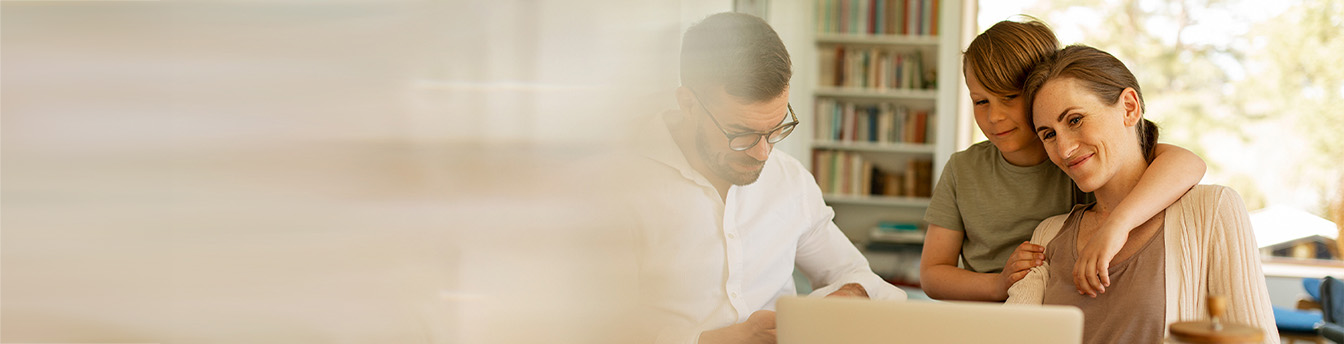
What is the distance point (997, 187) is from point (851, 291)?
38 centimetres

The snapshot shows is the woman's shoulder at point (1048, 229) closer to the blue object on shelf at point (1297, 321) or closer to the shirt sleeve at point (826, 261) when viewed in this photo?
the shirt sleeve at point (826, 261)

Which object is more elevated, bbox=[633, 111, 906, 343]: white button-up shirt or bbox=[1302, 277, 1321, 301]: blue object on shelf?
bbox=[633, 111, 906, 343]: white button-up shirt

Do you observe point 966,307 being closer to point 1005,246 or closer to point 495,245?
point 495,245

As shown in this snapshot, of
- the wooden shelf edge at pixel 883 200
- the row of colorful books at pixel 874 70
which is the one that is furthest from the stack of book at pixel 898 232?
the row of colorful books at pixel 874 70

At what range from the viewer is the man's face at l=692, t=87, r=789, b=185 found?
159 cm

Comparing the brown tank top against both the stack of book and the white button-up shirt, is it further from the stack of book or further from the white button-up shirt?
the stack of book

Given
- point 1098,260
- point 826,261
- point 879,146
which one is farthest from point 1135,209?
point 879,146

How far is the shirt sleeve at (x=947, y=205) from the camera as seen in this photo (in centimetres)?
194

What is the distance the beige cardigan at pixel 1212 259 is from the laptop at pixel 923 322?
1.62 ft

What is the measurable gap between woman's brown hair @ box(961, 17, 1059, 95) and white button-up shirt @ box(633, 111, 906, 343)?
413 mm

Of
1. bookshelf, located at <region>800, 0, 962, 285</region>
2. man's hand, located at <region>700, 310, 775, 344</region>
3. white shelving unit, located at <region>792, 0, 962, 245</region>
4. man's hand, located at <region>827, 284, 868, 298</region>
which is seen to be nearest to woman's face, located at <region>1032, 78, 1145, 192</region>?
man's hand, located at <region>827, 284, 868, 298</region>

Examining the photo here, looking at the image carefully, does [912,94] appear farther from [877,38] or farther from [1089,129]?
[1089,129]

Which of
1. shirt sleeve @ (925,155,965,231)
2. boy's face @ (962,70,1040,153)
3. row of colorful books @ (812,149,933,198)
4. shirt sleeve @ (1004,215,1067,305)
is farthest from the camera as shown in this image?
row of colorful books @ (812,149,933,198)

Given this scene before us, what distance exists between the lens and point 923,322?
1150 millimetres
